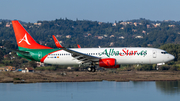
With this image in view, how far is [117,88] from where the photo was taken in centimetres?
9031

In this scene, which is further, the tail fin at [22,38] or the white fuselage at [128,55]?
the tail fin at [22,38]

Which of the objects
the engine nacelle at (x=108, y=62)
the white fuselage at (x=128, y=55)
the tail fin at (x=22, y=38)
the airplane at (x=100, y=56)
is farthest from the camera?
the tail fin at (x=22, y=38)

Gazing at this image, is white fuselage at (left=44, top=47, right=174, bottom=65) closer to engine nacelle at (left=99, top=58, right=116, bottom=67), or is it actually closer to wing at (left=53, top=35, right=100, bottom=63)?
wing at (left=53, top=35, right=100, bottom=63)

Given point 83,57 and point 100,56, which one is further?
point 100,56

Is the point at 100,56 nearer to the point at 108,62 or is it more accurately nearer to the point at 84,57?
the point at 108,62

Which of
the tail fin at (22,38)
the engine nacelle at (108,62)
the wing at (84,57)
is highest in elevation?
the tail fin at (22,38)

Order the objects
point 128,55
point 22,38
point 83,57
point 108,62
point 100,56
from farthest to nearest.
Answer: point 22,38 → point 100,56 → point 83,57 → point 128,55 → point 108,62

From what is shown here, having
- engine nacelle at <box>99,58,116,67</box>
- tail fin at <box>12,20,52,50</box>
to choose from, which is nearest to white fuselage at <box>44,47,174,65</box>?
engine nacelle at <box>99,58,116,67</box>

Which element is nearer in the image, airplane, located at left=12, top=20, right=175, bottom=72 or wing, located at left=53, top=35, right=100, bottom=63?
wing, located at left=53, top=35, right=100, bottom=63

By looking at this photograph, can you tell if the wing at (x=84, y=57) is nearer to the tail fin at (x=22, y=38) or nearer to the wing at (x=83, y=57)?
the wing at (x=83, y=57)

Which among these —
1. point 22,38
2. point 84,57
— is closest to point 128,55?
point 84,57

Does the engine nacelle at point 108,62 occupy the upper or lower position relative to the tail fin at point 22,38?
lower

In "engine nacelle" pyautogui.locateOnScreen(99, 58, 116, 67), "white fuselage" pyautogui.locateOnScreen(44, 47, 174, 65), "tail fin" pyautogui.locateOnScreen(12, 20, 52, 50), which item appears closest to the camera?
"engine nacelle" pyautogui.locateOnScreen(99, 58, 116, 67)

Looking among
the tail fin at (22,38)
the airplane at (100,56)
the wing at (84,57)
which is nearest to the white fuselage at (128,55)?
the airplane at (100,56)
